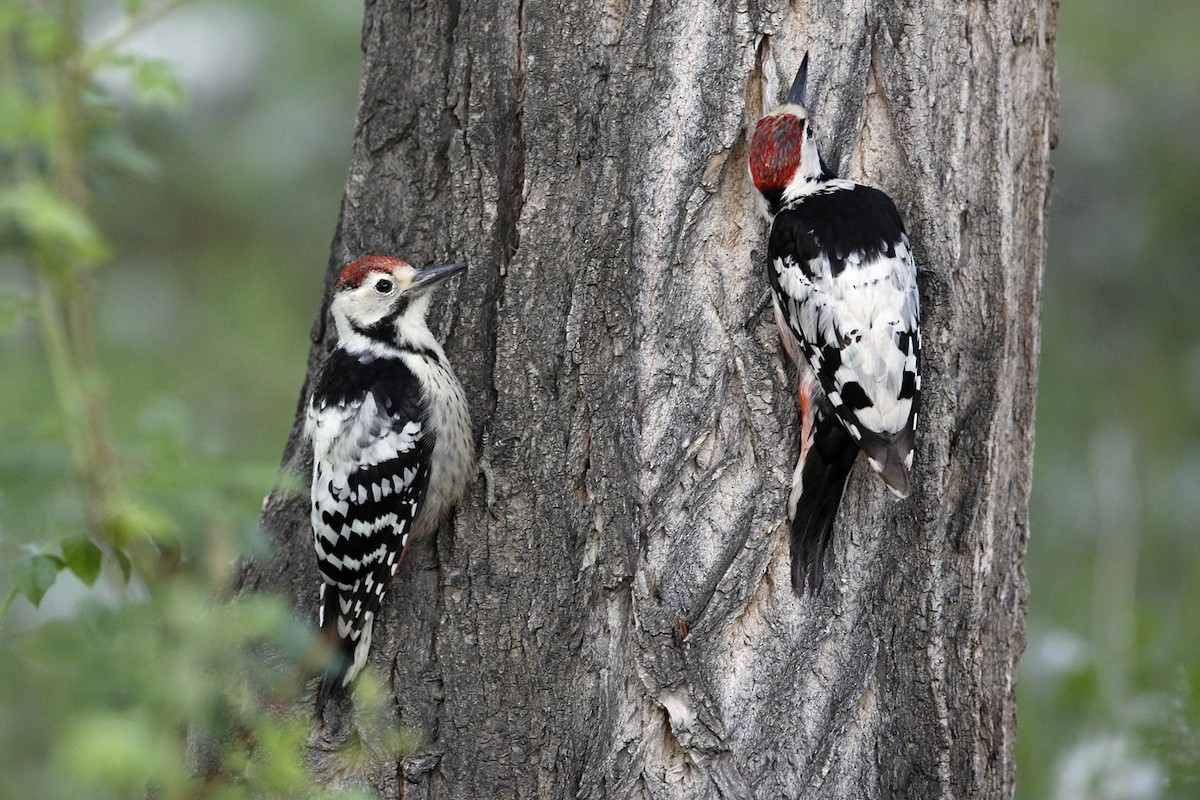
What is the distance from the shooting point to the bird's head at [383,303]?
242 centimetres

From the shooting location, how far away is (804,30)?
2.09 metres

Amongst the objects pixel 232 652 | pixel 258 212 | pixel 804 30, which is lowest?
pixel 232 652

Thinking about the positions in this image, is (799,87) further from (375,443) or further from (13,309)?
(13,309)

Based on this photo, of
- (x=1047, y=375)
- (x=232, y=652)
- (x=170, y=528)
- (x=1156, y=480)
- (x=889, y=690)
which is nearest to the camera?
(x=170, y=528)

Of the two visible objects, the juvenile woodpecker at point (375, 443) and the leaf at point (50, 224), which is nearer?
the leaf at point (50, 224)

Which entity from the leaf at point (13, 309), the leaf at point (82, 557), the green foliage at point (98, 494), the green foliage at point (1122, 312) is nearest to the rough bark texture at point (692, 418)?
the green foliage at point (98, 494)

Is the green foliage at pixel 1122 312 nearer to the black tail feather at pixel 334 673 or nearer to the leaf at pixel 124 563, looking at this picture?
the black tail feather at pixel 334 673

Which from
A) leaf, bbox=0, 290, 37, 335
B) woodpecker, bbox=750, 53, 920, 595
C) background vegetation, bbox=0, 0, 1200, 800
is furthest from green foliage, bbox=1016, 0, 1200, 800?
leaf, bbox=0, 290, 37, 335

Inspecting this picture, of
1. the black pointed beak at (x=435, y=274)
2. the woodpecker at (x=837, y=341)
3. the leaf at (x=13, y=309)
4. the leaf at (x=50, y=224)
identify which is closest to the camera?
the leaf at (x=50, y=224)

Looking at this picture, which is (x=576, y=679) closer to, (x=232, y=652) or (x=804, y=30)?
(x=232, y=652)

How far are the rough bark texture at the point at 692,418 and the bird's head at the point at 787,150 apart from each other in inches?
1.9

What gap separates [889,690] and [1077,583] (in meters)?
3.16

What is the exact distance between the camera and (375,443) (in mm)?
2627

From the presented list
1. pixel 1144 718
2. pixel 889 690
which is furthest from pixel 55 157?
pixel 1144 718
